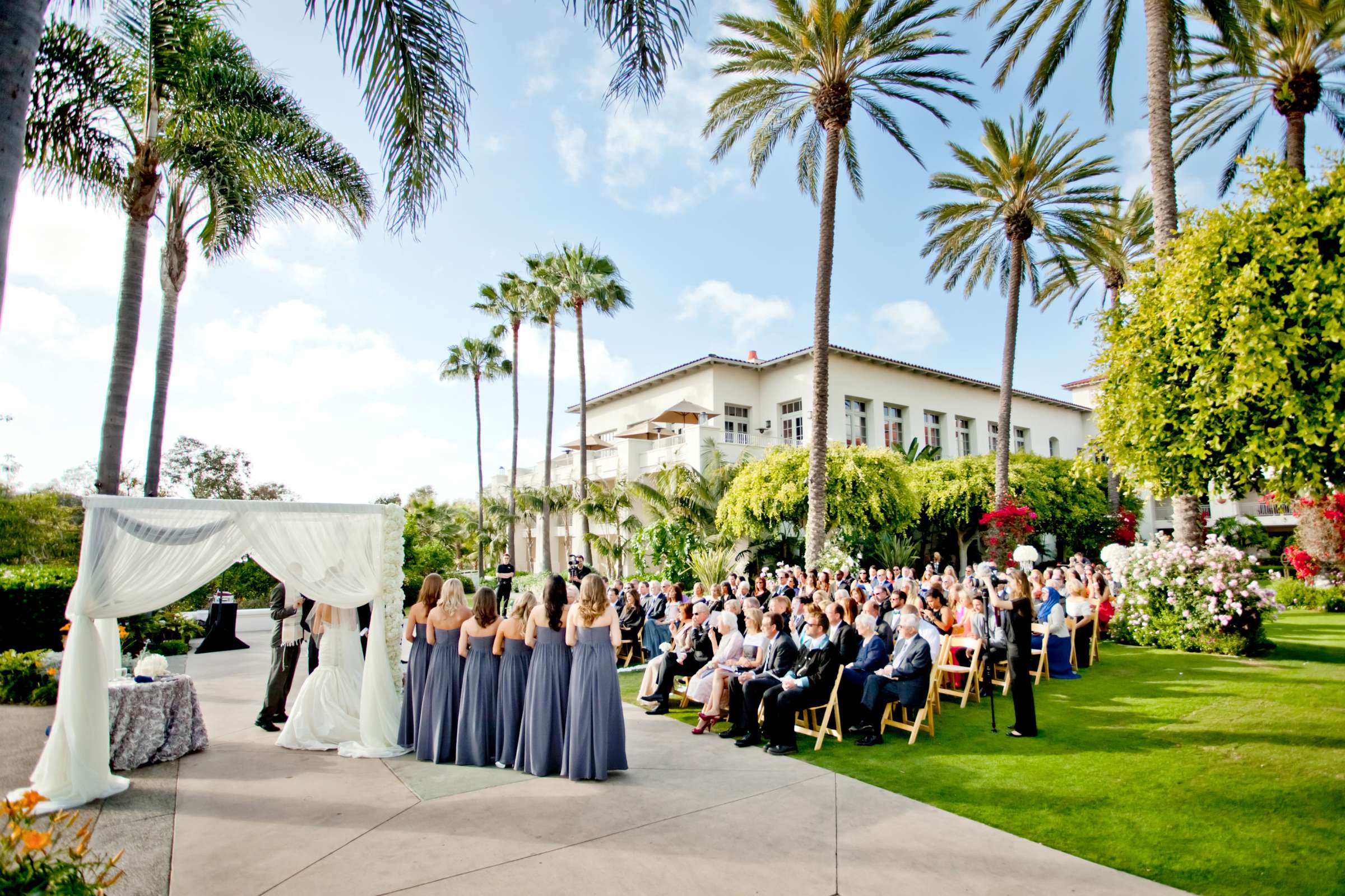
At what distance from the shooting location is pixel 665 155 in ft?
37.6

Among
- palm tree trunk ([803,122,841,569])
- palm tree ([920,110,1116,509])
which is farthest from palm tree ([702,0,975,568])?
palm tree ([920,110,1116,509])

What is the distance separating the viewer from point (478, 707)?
24.7 ft

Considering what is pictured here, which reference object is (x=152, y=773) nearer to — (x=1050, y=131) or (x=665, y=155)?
(x=665, y=155)

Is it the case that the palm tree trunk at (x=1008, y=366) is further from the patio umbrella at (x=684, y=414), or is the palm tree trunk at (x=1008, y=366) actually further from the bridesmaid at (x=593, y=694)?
the bridesmaid at (x=593, y=694)

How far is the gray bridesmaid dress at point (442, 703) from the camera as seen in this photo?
25.2 ft

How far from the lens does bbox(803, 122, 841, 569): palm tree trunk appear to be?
1648 centimetres

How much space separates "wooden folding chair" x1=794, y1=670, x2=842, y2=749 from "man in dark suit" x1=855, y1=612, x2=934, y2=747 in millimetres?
302

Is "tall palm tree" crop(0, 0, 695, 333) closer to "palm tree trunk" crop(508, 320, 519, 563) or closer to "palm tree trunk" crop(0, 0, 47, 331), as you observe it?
"palm tree trunk" crop(0, 0, 47, 331)

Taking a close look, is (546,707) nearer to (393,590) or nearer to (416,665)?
(416,665)

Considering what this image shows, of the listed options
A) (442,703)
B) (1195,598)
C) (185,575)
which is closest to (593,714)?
(442,703)

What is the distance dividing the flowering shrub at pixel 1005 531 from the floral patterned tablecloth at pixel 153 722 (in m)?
20.5

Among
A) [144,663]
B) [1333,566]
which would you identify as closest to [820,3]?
[144,663]

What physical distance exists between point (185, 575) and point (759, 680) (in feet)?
20.9

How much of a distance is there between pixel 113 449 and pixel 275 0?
946 cm
